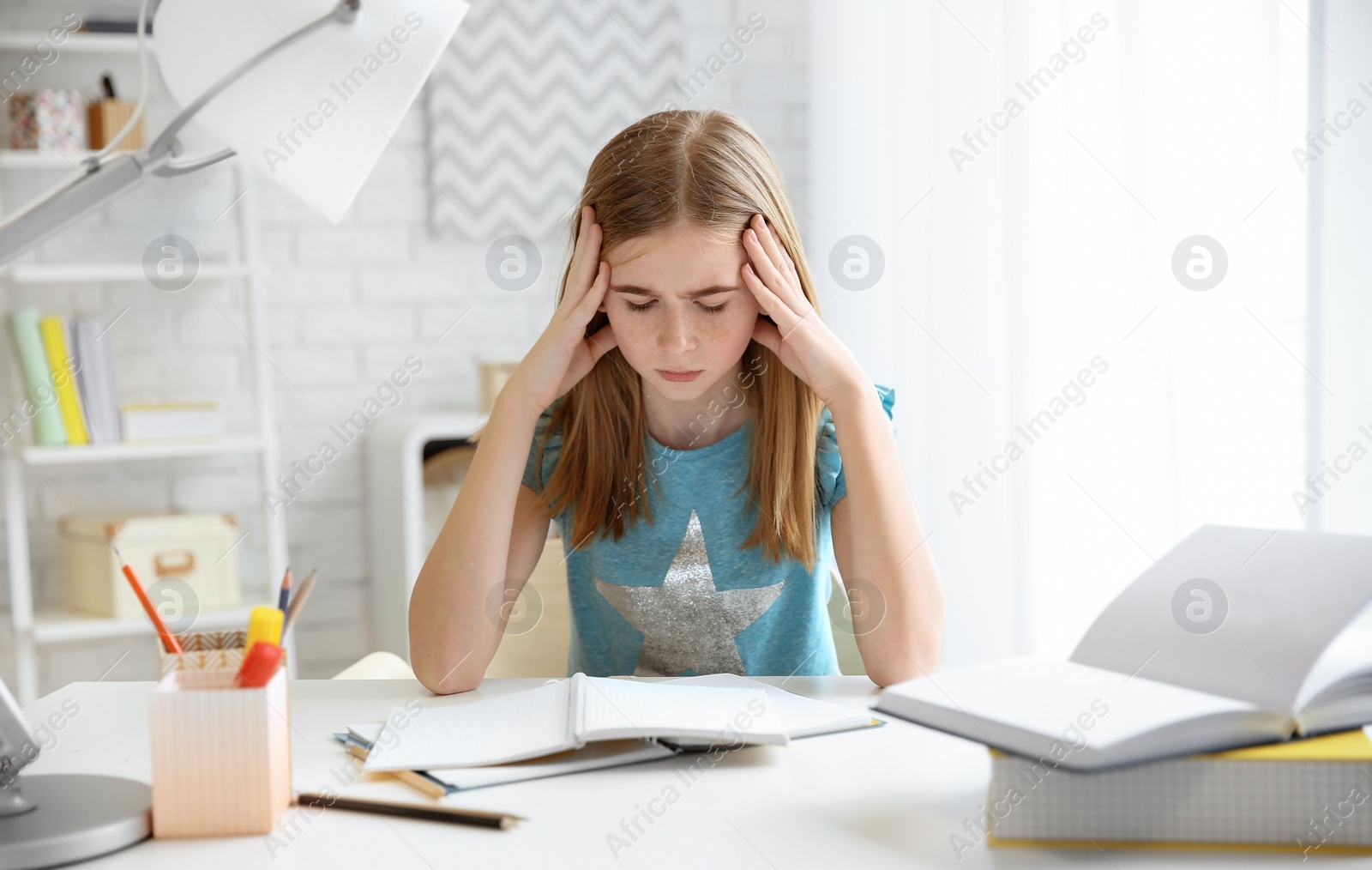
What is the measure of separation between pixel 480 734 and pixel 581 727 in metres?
0.09

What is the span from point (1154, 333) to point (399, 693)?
3.86ft

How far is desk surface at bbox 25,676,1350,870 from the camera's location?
2.00ft

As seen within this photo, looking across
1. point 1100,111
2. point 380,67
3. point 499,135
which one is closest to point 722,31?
point 499,135

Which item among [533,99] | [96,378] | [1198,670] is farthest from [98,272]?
[1198,670]

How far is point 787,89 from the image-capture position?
2.77 m

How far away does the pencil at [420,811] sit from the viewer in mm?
651

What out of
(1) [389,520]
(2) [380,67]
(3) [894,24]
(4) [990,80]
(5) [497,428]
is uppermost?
(3) [894,24]

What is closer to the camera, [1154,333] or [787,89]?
[1154,333]

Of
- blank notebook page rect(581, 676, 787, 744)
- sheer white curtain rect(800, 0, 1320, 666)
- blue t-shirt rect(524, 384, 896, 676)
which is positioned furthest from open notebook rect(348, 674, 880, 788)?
sheer white curtain rect(800, 0, 1320, 666)

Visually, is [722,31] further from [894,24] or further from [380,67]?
[380,67]

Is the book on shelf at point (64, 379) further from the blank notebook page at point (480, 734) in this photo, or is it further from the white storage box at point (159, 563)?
the blank notebook page at point (480, 734)

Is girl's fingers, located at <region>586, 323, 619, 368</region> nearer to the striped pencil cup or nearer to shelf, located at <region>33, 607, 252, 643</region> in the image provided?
the striped pencil cup

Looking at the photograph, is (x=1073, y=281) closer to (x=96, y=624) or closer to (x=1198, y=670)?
(x=1198, y=670)

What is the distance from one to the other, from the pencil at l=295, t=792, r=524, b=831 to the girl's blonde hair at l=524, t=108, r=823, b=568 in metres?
0.55
